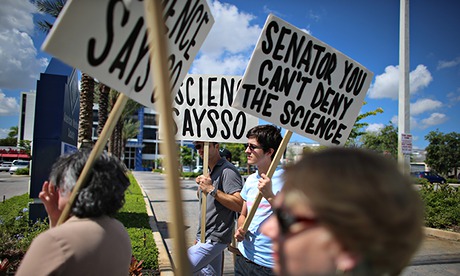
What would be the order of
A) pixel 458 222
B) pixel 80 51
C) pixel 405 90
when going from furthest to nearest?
1. pixel 405 90
2. pixel 458 222
3. pixel 80 51

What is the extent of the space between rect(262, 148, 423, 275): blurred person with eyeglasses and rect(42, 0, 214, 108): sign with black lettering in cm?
104


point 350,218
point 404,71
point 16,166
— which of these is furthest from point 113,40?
point 16,166

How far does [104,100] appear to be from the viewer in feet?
48.8

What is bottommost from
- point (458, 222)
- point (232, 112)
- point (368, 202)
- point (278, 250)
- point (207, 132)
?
point (458, 222)

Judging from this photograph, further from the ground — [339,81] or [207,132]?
[339,81]

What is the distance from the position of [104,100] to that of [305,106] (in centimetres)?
1367

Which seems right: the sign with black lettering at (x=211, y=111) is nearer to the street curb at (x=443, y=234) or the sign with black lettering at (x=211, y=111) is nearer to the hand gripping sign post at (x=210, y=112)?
the hand gripping sign post at (x=210, y=112)

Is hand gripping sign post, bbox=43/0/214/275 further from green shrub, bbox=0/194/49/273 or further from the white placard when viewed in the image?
the white placard

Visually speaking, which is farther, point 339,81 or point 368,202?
point 339,81

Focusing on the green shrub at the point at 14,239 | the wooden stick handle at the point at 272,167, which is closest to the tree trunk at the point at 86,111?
the green shrub at the point at 14,239

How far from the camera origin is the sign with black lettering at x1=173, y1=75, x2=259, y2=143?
13.0 feet

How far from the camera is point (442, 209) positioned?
30.4 ft

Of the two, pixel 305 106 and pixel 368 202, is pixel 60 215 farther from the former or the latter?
pixel 305 106

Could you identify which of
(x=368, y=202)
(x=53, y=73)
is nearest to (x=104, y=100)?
(x=53, y=73)
